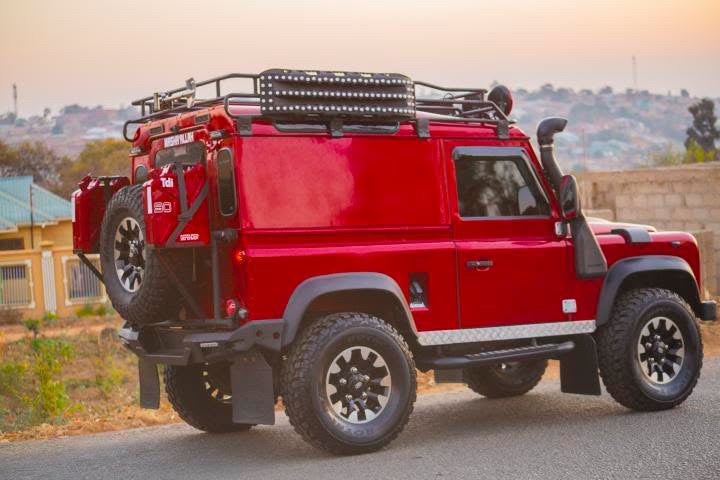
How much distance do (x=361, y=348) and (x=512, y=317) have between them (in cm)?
144

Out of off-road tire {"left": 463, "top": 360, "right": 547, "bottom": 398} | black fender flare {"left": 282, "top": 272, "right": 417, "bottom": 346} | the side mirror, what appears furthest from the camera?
off-road tire {"left": 463, "top": 360, "right": 547, "bottom": 398}

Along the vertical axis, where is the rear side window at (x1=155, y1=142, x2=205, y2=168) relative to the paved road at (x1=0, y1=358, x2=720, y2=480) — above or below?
above

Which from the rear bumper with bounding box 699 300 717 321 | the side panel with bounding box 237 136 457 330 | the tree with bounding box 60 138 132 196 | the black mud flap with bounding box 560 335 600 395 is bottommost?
the black mud flap with bounding box 560 335 600 395

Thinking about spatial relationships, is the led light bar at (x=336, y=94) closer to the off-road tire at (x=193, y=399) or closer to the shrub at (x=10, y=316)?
the off-road tire at (x=193, y=399)

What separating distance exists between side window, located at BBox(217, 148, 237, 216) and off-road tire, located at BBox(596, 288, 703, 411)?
3.39 metres

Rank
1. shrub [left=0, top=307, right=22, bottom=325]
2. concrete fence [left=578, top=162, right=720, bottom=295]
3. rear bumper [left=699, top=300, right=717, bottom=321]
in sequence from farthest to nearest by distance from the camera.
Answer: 1. shrub [left=0, top=307, right=22, bottom=325]
2. concrete fence [left=578, top=162, right=720, bottom=295]
3. rear bumper [left=699, top=300, right=717, bottom=321]

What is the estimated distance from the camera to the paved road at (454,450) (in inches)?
301

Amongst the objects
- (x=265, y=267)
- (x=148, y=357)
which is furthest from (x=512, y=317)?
(x=148, y=357)

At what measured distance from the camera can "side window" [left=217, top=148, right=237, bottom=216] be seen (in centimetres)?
810

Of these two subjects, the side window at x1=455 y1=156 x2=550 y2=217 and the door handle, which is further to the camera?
the side window at x1=455 y1=156 x2=550 y2=217

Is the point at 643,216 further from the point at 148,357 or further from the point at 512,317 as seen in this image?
the point at 148,357

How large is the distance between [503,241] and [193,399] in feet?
8.85

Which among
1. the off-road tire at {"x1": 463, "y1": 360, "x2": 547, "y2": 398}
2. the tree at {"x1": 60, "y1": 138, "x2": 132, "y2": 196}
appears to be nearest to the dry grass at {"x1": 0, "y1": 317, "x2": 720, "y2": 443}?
the off-road tire at {"x1": 463, "y1": 360, "x2": 547, "y2": 398}

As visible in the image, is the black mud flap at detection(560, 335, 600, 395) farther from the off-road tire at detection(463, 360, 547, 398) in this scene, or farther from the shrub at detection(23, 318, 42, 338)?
the shrub at detection(23, 318, 42, 338)
